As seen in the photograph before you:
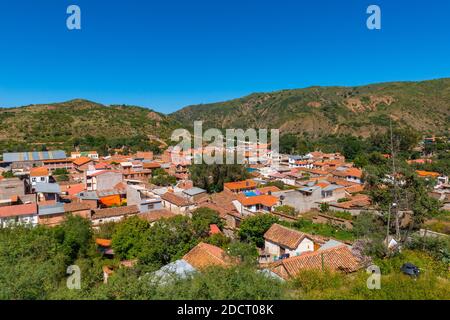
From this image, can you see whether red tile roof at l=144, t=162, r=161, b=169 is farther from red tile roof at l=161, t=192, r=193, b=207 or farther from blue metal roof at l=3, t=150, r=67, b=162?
red tile roof at l=161, t=192, r=193, b=207

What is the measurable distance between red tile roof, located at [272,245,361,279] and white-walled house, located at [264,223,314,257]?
2.80 metres

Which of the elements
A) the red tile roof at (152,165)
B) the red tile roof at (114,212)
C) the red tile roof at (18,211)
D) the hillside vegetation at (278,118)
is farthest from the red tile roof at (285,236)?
the hillside vegetation at (278,118)

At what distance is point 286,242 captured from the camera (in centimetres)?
1720

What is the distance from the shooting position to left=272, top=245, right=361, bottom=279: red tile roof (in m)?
12.1

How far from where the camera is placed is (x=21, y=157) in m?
50.0

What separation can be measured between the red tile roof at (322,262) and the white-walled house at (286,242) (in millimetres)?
2802

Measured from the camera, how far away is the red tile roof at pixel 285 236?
55.6ft

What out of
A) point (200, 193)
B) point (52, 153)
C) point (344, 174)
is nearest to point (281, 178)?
point (344, 174)

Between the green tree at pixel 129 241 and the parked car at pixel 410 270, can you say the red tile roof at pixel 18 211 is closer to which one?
the green tree at pixel 129 241

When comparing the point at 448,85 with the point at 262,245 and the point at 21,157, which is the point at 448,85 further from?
the point at 21,157

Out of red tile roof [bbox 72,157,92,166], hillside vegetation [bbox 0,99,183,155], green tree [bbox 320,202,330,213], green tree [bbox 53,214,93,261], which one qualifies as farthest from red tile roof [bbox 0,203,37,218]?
hillside vegetation [bbox 0,99,183,155]

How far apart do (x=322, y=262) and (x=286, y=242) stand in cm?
536

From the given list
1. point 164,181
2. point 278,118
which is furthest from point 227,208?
point 278,118
